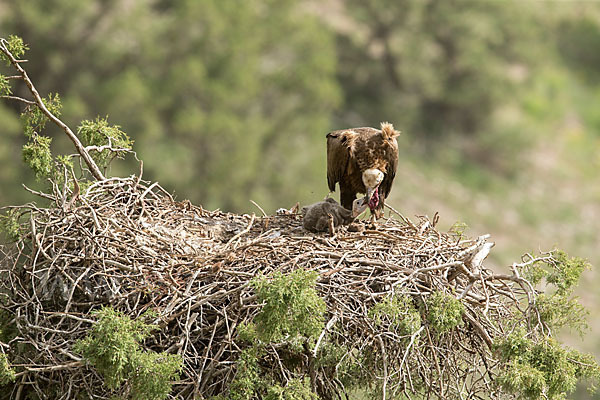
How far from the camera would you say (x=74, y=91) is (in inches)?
760

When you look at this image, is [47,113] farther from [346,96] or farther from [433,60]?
[346,96]

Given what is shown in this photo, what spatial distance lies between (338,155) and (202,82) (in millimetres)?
16355

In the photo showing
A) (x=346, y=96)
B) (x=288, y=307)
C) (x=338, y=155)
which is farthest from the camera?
(x=346, y=96)

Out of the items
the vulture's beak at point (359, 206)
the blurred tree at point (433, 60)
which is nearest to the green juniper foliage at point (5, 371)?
the vulture's beak at point (359, 206)

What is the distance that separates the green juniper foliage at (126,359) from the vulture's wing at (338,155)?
232 cm

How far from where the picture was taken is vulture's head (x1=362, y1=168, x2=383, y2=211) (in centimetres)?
579

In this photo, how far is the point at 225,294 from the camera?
14.8 feet

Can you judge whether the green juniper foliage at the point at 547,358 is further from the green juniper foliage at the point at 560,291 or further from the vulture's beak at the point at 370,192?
the vulture's beak at the point at 370,192

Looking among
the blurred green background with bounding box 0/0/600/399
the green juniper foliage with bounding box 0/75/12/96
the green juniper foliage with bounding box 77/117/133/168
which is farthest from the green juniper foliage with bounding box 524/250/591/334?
the blurred green background with bounding box 0/0/600/399

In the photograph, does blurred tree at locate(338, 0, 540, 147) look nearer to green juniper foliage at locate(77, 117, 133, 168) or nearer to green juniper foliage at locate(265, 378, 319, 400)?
green juniper foliage at locate(77, 117, 133, 168)

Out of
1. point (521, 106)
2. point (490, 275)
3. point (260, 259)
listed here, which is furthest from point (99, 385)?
point (521, 106)

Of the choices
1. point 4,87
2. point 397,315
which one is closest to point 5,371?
point 4,87

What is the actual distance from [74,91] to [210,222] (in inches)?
568

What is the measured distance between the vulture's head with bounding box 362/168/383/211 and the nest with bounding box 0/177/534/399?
389 millimetres
